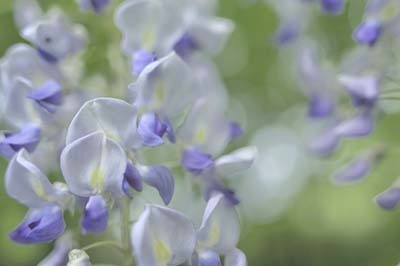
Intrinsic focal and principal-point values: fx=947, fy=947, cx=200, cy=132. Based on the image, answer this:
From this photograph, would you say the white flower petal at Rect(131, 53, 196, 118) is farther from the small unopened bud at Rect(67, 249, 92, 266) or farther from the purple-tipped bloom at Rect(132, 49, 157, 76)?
the small unopened bud at Rect(67, 249, 92, 266)

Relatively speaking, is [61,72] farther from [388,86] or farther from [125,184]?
[388,86]

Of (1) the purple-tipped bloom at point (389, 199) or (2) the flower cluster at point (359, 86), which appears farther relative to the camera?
(2) the flower cluster at point (359, 86)

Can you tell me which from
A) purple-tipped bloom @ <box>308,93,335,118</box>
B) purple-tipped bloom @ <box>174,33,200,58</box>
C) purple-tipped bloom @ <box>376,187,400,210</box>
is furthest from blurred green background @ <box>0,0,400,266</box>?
purple-tipped bloom @ <box>376,187,400,210</box>

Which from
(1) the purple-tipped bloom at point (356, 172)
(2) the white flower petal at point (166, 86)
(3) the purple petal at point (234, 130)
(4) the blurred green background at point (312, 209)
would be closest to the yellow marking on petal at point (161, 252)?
(2) the white flower petal at point (166, 86)

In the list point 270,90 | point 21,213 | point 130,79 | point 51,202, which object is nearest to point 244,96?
point 270,90

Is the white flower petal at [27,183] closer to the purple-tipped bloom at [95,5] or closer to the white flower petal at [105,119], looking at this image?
the white flower petal at [105,119]

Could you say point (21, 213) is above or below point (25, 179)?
below
